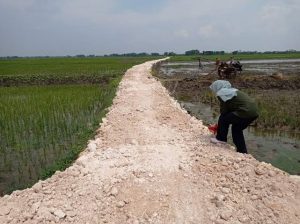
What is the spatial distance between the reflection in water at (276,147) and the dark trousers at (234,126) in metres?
1.16

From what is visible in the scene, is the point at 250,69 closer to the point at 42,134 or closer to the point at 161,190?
the point at 42,134

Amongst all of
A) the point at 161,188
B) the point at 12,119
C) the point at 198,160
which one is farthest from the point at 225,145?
the point at 12,119

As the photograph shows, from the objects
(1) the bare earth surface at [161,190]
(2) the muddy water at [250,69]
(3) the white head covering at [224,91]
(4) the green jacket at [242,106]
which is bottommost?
(2) the muddy water at [250,69]

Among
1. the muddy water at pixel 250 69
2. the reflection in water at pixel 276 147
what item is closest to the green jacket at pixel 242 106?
the reflection in water at pixel 276 147

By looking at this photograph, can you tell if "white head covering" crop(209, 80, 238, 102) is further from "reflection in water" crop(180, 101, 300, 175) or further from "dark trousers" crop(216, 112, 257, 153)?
"reflection in water" crop(180, 101, 300, 175)

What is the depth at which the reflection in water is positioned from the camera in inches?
285

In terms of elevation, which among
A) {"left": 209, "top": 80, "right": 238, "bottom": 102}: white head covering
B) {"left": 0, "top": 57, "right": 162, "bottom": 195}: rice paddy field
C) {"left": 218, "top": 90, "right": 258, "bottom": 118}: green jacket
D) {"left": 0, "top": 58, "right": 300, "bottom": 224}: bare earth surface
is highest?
{"left": 209, "top": 80, "right": 238, "bottom": 102}: white head covering

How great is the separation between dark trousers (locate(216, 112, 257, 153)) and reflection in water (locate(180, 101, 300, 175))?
1.16 m

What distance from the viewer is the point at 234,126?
623 cm

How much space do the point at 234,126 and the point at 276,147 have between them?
256 cm

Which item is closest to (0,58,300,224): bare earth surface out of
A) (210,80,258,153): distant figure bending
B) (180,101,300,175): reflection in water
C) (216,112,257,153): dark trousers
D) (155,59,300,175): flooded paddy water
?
(216,112,257,153): dark trousers

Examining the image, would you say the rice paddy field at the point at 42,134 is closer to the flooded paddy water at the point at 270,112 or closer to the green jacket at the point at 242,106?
the green jacket at the point at 242,106

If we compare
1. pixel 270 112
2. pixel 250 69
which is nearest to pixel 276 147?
pixel 270 112

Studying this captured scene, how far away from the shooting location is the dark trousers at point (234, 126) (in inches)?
238
